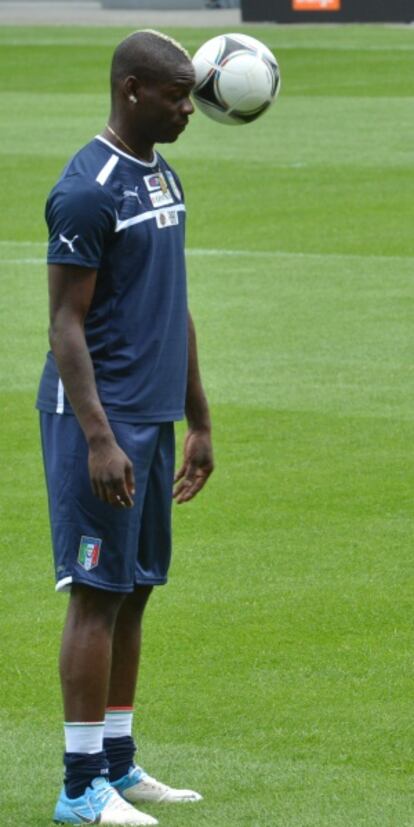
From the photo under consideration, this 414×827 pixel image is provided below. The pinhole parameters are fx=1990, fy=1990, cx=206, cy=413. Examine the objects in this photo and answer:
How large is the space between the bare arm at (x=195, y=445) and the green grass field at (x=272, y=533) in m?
0.85

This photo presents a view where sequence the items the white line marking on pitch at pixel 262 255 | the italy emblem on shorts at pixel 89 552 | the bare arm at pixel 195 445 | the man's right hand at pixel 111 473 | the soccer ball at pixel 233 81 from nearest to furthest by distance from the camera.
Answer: the man's right hand at pixel 111 473
the italy emblem on shorts at pixel 89 552
the bare arm at pixel 195 445
the soccer ball at pixel 233 81
the white line marking on pitch at pixel 262 255

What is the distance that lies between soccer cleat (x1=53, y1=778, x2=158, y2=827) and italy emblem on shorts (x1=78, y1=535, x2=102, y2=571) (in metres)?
0.61

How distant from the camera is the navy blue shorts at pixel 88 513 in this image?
539 centimetres

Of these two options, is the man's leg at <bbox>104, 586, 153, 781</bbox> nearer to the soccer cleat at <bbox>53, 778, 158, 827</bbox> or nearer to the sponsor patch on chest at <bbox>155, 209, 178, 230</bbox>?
the soccer cleat at <bbox>53, 778, 158, 827</bbox>

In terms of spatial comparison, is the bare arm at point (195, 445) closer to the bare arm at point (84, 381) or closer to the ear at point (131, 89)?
the bare arm at point (84, 381)

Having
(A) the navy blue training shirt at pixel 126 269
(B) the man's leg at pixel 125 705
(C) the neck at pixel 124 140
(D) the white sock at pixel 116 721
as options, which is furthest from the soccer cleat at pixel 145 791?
(C) the neck at pixel 124 140

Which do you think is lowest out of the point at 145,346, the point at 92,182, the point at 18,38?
the point at 18,38

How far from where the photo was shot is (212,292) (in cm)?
1549

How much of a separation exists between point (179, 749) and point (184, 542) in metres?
2.75

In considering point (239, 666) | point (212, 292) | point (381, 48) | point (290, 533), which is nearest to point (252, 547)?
point (290, 533)

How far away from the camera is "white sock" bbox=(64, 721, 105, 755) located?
5457 millimetres

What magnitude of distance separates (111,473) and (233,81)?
6.82 feet

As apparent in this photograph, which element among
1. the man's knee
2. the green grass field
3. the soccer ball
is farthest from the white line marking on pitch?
the man's knee

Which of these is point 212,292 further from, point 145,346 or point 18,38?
point 18,38
